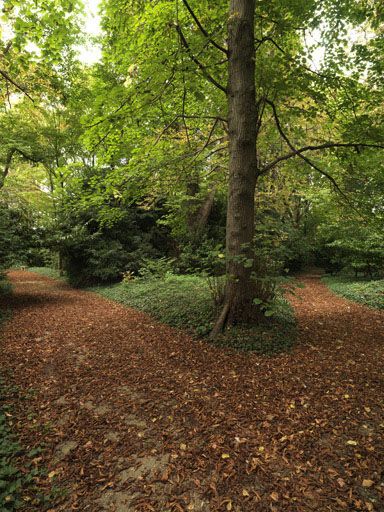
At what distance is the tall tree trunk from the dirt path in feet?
3.30

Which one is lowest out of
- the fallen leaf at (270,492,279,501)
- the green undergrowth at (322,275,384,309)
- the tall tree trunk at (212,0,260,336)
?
the fallen leaf at (270,492,279,501)

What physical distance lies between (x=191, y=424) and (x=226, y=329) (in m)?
2.26

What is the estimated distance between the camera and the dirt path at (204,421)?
2301 millimetres

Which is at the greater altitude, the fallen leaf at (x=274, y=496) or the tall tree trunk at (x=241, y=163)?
the tall tree trunk at (x=241, y=163)

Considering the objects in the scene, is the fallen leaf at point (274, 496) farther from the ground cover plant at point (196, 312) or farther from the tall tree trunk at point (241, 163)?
the tall tree trunk at point (241, 163)

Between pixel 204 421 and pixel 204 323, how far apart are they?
2.63 m

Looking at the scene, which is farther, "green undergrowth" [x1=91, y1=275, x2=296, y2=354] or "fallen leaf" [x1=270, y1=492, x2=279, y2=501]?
"green undergrowth" [x1=91, y1=275, x2=296, y2=354]

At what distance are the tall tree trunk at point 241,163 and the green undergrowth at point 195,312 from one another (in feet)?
1.20

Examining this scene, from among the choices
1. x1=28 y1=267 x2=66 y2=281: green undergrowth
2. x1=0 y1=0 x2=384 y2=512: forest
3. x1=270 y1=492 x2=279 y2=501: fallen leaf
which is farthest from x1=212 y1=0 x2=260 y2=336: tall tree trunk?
x1=28 y1=267 x2=66 y2=281: green undergrowth

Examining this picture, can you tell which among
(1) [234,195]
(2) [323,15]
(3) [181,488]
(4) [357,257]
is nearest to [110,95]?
(1) [234,195]

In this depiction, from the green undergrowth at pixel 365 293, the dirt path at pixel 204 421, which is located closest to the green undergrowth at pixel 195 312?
the dirt path at pixel 204 421

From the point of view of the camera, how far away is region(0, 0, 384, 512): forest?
2488mm

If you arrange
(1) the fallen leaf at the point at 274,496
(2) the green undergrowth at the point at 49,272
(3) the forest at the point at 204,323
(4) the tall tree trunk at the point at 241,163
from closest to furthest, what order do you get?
(1) the fallen leaf at the point at 274,496 < (3) the forest at the point at 204,323 < (4) the tall tree trunk at the point at 241,163 < (2) the green undergrowth at the point at 49,272

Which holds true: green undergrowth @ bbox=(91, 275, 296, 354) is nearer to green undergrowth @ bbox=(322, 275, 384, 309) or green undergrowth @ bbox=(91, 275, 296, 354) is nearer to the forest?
the forest
